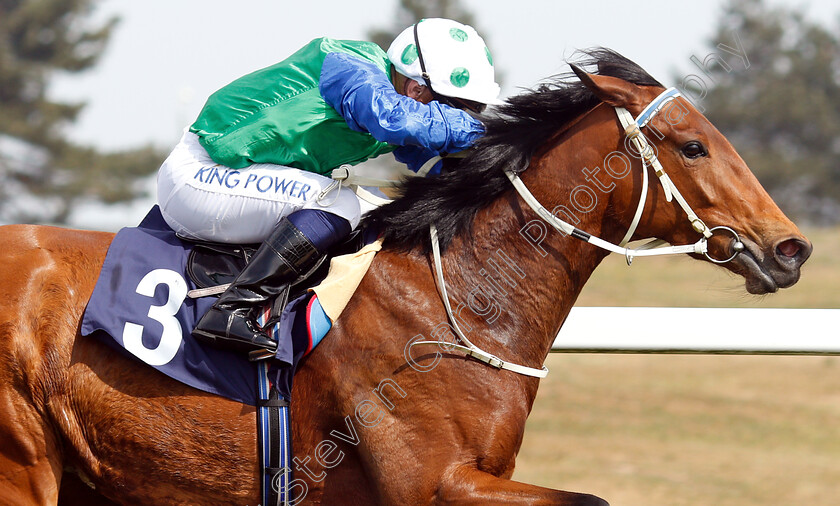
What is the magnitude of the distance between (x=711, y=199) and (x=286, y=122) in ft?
4.52

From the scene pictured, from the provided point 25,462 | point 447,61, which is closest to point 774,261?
point 447,61

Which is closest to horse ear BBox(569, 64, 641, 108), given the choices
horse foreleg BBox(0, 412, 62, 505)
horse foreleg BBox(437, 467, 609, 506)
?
horse foreleg BBox(437, 467, 609, 506)

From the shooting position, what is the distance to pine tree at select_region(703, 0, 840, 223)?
2906cm

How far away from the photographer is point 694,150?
297 centimetres

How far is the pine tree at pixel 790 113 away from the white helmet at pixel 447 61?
27.1 metres

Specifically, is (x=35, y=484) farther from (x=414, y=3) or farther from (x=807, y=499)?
(x=414, y=3)

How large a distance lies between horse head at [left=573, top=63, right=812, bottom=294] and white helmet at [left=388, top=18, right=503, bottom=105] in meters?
0.41

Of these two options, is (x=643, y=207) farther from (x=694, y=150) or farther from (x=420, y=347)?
(x=420, y=347)

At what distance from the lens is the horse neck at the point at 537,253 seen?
3049 millimetres

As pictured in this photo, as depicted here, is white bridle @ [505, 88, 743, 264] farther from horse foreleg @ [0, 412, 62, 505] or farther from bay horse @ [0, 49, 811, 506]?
horse foreleg @ [0, 412, 62, 505]

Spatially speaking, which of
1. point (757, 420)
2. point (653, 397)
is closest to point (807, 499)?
point (757, 420)

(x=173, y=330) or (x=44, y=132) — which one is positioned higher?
(x=173, y=330)

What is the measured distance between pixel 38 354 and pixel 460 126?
1.52 meters

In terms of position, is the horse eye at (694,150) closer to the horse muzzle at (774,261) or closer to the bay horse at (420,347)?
the bay horse at (420,347)
